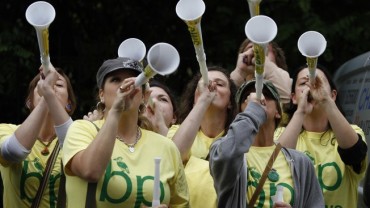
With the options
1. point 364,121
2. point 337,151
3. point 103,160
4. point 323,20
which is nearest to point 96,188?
point 103,160

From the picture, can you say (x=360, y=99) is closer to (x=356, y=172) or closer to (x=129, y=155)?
(x=356, y=172)

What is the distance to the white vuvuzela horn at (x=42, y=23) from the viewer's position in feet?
23.4

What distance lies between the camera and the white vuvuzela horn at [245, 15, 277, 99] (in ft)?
21.8

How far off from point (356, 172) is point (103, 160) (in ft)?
6.55

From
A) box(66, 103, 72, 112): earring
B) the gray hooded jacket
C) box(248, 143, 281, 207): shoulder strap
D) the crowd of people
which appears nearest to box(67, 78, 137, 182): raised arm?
the crowd of people

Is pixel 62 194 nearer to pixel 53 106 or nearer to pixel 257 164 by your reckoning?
pixel 53 106

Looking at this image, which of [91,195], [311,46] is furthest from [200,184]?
[91,195]

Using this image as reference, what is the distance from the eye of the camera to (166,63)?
6.48 m

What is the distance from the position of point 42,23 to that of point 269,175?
1450 mm

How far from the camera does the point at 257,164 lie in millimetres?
6984

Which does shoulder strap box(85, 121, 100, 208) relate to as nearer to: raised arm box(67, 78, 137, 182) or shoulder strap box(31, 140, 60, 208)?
raised arm box(67, 78, 137, 182)

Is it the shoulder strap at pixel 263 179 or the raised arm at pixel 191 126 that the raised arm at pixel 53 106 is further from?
the shoulder strap at pixel 263 179

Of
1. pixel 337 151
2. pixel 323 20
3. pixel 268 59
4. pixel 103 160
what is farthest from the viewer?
pixel 323 20

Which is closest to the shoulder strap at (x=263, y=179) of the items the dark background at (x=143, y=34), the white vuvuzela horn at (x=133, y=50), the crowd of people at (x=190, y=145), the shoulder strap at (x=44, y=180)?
the crowd of people at (x=190, y=145)
